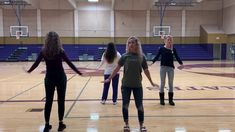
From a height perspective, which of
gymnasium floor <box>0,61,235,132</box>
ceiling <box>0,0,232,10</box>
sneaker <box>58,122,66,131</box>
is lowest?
gymnasium floor <box>0,61,235,132</box>

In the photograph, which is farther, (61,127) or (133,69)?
(61,127)

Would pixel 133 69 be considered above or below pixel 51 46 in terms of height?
below

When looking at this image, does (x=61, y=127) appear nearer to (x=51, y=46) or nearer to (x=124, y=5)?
(x=51, y=46)

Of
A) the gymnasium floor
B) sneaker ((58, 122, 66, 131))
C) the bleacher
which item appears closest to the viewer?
sneaker ((58, 122, 66, 131))

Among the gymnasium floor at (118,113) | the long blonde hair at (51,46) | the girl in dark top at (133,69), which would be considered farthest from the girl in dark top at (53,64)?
the girl in dark top at (133,69)

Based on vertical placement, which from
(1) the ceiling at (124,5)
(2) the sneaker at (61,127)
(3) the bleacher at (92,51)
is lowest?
(2) the sneaker at (61,127)

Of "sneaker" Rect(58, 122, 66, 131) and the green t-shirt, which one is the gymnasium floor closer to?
"sneaker" Rect(58, 122, 66, 131)

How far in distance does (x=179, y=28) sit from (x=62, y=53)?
30635 millimetres

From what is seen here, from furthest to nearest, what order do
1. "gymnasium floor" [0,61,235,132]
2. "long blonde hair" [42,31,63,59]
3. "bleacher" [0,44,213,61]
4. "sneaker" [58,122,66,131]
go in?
"bleacher" [0,44,213,61] → "gymnasium floor" [0,61,235,132] → "sneaker" [58,122,66,131] → "long blonde hair" [42,31,63,59]

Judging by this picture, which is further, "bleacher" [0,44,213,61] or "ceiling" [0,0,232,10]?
"ceiling" [0,0,232,10]

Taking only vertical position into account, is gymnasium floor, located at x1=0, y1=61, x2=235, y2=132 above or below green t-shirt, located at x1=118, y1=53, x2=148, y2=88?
below

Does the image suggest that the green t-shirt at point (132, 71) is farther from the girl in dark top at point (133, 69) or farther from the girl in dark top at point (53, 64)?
the girl in dark top at point (53, 64)

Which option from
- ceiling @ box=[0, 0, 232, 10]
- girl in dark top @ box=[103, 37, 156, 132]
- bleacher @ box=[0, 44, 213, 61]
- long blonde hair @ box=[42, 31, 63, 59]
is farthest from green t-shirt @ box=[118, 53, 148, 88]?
ceiling @ box=[0, 0, 232, 10]

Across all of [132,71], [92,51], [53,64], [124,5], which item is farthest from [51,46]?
[124,5]
